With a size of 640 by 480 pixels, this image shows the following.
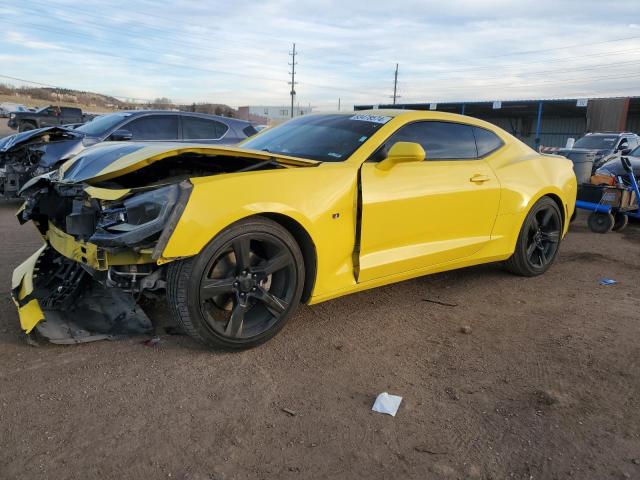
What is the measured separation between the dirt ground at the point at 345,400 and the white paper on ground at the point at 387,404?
5cm

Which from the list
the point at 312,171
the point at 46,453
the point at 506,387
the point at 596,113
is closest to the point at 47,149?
the point at 312,171

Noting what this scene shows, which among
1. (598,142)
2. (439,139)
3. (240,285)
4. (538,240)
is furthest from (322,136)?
(598,142)

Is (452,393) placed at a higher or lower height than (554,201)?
lower

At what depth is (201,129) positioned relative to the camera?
884cm

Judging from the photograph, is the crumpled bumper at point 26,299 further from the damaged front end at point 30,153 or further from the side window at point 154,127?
the side window at point 154,127

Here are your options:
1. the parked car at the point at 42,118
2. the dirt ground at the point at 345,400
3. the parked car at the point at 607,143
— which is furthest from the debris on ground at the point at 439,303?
the parked car at the point at 42,118

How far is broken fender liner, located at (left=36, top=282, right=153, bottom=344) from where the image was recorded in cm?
322

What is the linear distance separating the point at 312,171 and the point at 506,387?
175cm

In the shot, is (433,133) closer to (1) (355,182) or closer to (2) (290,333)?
(1) (355,182)

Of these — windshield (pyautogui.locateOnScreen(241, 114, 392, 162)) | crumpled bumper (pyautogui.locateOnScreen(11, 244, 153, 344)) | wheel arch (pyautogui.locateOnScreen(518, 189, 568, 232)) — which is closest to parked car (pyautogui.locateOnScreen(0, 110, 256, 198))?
windshield (pyautogui.locateOnScreen(241, 114, 392, 162))

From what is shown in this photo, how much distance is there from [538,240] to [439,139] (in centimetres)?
164

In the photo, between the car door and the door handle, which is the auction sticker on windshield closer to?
the car door

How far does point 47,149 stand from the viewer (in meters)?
7.70

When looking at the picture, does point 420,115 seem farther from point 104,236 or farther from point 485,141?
point 104,236
